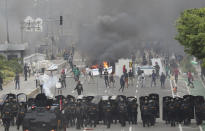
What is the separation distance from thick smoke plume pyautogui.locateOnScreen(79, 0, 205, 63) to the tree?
3085cm

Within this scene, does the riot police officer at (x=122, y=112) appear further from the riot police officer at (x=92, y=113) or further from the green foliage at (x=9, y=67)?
the green foliage at (x=9, y=67)

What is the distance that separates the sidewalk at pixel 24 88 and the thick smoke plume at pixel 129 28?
13473 mm

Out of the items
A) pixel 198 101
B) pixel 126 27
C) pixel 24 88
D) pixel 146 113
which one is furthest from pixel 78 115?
pixel 126 27

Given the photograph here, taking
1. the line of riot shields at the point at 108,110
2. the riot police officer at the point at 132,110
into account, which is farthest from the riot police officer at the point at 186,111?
the riot police officer at the point at 132,110

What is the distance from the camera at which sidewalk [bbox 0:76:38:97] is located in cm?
5147

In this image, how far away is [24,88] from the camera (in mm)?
53750

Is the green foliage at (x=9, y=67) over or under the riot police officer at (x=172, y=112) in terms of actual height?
over

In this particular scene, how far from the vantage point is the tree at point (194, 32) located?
34281 millimetres

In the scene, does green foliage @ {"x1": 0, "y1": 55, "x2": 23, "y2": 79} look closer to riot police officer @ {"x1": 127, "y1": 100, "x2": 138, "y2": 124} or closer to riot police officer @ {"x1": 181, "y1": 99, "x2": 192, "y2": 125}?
riot police officer @ {"x1": 127, "y1": 100, "x2": 138, "y2": 124}

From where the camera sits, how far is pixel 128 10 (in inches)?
3177

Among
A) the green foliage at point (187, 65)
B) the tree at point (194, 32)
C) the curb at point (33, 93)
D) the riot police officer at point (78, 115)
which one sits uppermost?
the tree at point (194, 32)

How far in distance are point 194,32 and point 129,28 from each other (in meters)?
41.4

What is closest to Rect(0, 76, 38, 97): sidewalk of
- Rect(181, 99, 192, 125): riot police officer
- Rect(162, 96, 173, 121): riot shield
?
Rect(162, 96, 173, 121): riot shield

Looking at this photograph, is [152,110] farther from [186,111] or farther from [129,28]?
[129,28]
